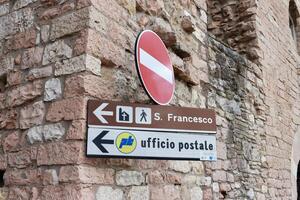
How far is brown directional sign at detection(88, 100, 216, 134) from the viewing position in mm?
2111

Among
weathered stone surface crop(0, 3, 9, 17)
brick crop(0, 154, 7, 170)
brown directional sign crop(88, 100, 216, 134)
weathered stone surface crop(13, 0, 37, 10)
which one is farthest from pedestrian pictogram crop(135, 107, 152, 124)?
weathered stone surface crop(0, 3, 9, 17)

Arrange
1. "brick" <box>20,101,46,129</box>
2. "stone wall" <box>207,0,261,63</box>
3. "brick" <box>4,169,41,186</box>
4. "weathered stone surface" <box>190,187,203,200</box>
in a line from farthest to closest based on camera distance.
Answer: "stone wall" <box>207,0,261,63</box>
"weathered stone surface" <box>190,187,203,200</box>
"brick" <box>20,101,46,129</box>
"brick" <box>4,169,41,186</box>

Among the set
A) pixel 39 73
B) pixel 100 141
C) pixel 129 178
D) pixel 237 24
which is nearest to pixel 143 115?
pixel 100 141

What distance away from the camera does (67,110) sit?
7.15 feet

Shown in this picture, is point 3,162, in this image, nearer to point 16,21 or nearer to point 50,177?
point 50,177

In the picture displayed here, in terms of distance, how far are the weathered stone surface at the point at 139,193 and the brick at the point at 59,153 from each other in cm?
43

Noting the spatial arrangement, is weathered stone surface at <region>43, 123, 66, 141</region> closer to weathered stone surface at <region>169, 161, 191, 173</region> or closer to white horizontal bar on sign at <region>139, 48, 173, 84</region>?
white horizontal bar on sign at <region>139, 48, 173, 84</region>

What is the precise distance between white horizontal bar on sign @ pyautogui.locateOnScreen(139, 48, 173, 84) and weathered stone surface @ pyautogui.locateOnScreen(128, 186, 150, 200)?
0.69m

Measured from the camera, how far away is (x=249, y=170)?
4453mm

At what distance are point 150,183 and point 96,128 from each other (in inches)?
23.5

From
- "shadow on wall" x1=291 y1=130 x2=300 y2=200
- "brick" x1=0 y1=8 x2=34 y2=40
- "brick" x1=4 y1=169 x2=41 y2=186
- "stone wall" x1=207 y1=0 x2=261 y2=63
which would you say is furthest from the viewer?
"shadow on wall" x1=291 y1=130 x2=300 y2=200

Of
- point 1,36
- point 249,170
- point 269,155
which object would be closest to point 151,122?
point 1,36

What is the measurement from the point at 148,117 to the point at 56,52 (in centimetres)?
70

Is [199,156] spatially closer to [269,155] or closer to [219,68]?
[219,68]
